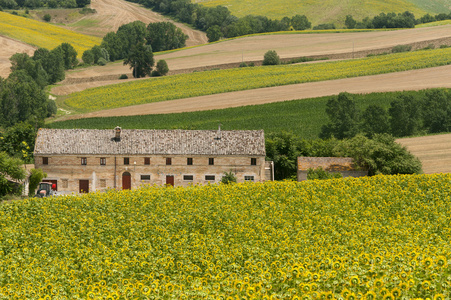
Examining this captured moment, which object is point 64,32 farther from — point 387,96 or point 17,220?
point 17,220

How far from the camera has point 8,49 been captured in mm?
156125

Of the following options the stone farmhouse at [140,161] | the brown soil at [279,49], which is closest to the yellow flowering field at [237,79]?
the brown soil at [279,49]

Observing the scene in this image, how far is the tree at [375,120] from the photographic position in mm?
89794

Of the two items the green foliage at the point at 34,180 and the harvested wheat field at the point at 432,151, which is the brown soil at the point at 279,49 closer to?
the harvested wheat field at the point at 432,151

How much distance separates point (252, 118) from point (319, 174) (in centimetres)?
3787

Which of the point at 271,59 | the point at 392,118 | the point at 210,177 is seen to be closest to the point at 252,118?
the point at 392,118

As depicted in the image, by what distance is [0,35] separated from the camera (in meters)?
166

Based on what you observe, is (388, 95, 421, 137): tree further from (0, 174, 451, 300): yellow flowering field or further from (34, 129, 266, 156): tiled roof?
(0, 174, 451, 300): yellow flowering field

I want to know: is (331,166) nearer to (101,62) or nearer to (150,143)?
(150,143)

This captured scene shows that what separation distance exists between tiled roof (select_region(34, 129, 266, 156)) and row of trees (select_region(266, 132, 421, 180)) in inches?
195

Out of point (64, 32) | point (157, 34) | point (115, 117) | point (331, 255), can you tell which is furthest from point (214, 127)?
point (64, 32)

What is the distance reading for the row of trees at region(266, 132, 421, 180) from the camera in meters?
62.9

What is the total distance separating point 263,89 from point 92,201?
245 feet

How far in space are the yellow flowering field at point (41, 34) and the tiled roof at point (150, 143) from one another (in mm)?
101413
